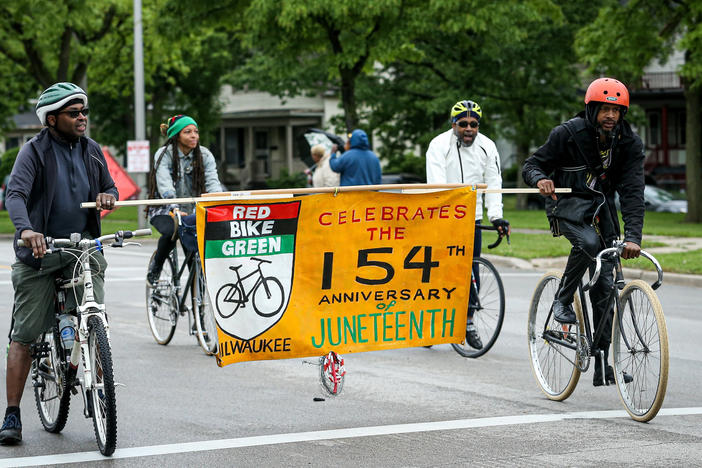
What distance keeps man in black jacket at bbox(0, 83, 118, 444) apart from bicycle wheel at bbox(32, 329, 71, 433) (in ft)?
0.49

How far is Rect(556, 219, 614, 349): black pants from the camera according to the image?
6734mm

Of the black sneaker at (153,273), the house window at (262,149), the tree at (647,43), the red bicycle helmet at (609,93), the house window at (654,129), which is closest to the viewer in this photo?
the red bicycle helmet at (609,93)

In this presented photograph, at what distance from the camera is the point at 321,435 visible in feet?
20.4

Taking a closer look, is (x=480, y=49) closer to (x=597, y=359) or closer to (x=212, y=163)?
(x=212, y=163)

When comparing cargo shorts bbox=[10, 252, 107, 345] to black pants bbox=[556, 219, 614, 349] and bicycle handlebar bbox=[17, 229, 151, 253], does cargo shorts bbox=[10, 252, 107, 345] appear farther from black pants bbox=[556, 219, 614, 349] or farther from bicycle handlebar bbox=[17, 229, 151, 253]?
black pants bbox=[556, 219, 614, 349]

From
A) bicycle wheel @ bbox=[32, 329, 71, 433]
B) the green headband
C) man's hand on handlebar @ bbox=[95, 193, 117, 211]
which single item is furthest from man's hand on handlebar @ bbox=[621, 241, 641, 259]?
the green headband

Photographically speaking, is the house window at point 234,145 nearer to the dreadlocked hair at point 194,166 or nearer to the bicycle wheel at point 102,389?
the dreadlocked hair at point 194,166

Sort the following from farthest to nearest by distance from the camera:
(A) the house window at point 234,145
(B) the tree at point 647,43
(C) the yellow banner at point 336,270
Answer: (A) the house window at point 234,145 → (B) the tree at point 647,43 → (C) the yellow banner at point 336,270

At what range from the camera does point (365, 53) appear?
2820 centimetres

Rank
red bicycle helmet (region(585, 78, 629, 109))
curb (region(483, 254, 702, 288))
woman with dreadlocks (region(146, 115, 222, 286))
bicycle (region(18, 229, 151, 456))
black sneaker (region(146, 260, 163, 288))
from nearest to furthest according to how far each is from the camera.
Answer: bicycle (region(18, 229, 151, 456)) → red bicycle helmet (region(585, 78, 629, 109)) → woman with dreadlocks (region(146, 115, 222, 286)) → black sneaker (region(146, 260, 163, 288)) → curb (region(483, 254, 702, 288))

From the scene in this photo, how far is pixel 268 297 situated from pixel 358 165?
715cm

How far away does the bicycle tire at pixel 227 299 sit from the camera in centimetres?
645

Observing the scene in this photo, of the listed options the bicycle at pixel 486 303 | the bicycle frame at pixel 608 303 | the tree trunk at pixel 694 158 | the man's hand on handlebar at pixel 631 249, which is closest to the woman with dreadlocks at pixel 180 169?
the bicycle at pixel 486 303

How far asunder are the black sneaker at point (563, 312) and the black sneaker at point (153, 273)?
3.99 m
